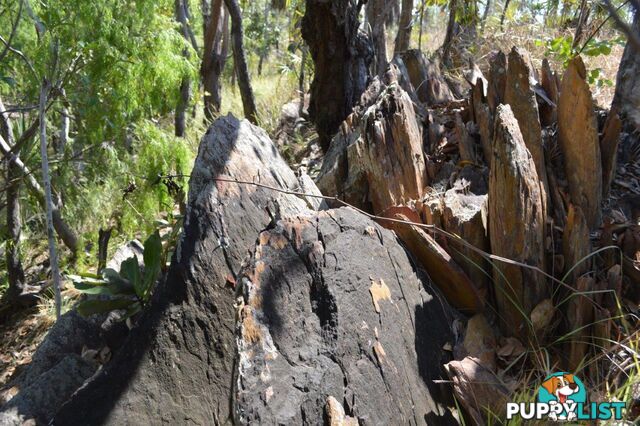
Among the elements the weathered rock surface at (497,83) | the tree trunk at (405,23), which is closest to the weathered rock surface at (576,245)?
→ the weathered rock surface at (497,83)

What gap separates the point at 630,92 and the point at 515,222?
→ 4.71ft

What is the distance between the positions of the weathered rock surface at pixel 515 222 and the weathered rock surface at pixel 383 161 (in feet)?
2.01

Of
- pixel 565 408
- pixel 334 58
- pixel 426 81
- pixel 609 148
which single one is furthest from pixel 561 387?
pixel 334 58

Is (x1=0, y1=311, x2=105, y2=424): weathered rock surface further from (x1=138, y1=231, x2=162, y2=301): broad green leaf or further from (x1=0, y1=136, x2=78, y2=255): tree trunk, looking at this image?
(x1=0, y1=136, x2=78, y2=255): tree trunk

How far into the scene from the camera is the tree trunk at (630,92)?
3.26m

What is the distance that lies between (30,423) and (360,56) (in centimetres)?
→ 359

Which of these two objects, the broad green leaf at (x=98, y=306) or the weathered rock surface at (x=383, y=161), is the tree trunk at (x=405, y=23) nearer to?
the weathered rock surface at (x=383, y=161)

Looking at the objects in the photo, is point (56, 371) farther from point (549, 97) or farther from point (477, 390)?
point (549, 97)

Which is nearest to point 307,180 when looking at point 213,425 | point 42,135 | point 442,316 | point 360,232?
point 360,232

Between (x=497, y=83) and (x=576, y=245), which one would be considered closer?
(x=576, y=245)

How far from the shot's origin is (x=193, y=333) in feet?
8.07

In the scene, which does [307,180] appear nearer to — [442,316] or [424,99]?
[442,316]

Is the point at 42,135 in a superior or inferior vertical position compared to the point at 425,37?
inferior

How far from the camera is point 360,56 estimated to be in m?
4.86
